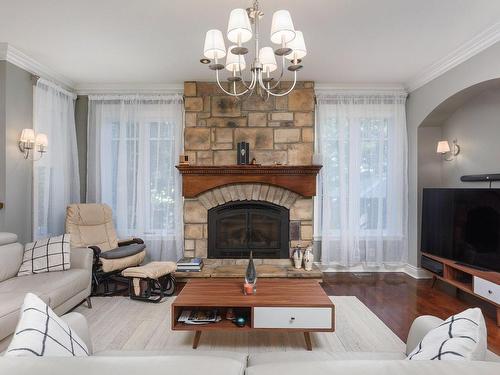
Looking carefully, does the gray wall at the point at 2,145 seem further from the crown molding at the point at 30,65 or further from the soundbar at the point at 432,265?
the soundbar at the point at 432,265

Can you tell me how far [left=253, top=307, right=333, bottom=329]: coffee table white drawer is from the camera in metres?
2.17

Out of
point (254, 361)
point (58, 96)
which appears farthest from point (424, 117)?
point (58, 96)

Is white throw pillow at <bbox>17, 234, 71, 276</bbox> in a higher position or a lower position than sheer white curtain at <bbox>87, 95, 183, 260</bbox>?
lower

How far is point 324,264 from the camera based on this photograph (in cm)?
434

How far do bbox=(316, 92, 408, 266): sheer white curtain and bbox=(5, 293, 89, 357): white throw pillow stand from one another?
11.8 ft

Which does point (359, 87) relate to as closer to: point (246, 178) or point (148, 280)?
point (246, 178)

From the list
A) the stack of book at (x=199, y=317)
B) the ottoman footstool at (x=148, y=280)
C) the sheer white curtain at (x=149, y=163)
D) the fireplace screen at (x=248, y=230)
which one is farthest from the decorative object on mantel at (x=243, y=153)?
the stack of book at (x=199, y=317)

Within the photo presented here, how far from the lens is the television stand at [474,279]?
8.91 ft

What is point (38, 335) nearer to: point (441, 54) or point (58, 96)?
point (58, 96)

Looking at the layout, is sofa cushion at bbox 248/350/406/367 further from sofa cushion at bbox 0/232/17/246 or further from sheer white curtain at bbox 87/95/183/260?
sheer white curtain at bbox 87/95/183/260

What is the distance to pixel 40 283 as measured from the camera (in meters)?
2.54

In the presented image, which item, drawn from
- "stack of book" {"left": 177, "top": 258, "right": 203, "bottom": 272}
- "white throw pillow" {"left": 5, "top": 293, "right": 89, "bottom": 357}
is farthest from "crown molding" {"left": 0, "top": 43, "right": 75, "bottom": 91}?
"white throw pillow" {"left": 5, "top": 293, "right": 89, "bottom": 357}

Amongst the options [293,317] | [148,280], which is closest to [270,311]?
[293,317]

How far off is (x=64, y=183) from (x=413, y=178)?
15.7 feet
